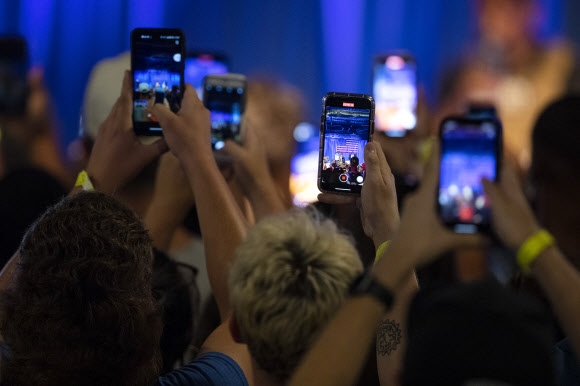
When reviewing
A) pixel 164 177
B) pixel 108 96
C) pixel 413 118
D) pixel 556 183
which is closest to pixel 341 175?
pixel 556 183

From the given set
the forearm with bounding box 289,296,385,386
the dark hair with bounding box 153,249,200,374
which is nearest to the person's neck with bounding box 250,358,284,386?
the forearm with bounding box 289,296,385,386

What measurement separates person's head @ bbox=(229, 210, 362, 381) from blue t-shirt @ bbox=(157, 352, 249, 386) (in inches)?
7.4

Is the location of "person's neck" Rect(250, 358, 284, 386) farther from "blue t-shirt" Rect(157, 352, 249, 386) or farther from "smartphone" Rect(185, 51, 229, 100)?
"smartphone" Rect(185, 51, 229, 100)

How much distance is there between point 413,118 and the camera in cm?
325

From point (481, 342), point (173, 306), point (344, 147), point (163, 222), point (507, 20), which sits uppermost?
point (507, 20)

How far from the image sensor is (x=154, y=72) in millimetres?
1770

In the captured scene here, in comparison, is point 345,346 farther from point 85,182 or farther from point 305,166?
point 305,166

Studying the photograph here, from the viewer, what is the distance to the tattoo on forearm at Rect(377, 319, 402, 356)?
1357 millimetres

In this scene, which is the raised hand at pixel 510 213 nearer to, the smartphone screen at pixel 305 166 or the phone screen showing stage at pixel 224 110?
the phone screen showing stage at pixel 224 110

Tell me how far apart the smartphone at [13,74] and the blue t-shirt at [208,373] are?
Result: 7.03 ft

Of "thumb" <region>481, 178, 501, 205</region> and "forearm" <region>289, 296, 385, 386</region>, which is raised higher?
"thumb" <region>481, 178, 501, 205</region>

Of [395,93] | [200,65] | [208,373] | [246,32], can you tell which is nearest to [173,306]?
[208,373]

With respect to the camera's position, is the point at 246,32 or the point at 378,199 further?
the point at 246,32

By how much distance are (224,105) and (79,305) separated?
79 cm
